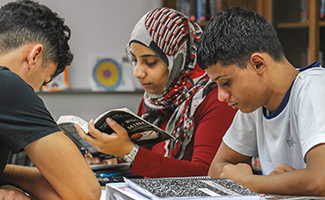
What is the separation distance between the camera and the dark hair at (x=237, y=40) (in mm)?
1029

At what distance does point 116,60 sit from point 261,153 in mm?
2076

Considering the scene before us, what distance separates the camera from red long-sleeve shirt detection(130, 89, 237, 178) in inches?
51.9

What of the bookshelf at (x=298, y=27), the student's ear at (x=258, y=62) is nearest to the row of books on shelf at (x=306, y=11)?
the bookshelf at (x=298, y=27)

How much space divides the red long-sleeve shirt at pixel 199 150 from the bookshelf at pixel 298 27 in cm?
146

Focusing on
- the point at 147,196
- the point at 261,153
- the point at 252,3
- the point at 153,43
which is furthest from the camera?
the point at 252,3

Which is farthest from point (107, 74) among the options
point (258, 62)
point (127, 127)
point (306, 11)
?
point (258, 62)

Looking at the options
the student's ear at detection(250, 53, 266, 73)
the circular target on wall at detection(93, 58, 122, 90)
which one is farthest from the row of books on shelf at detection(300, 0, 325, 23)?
the student's ear at detection(250, 53, 266, 73)

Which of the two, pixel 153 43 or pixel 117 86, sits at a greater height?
pixel 153 43

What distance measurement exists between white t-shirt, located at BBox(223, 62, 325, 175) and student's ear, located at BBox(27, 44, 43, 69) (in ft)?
2.19

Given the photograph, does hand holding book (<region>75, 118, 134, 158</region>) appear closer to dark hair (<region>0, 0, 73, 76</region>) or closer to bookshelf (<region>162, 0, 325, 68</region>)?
dark hair (<region>0, 0, 73, 76</region>)

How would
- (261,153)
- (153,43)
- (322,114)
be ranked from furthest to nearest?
(153,43) → (261,153) → (322,114)

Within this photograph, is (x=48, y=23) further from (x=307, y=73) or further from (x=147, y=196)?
(x=307, y=73)

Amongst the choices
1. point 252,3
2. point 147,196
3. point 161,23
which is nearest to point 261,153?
point 147,196

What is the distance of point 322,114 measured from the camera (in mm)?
928
